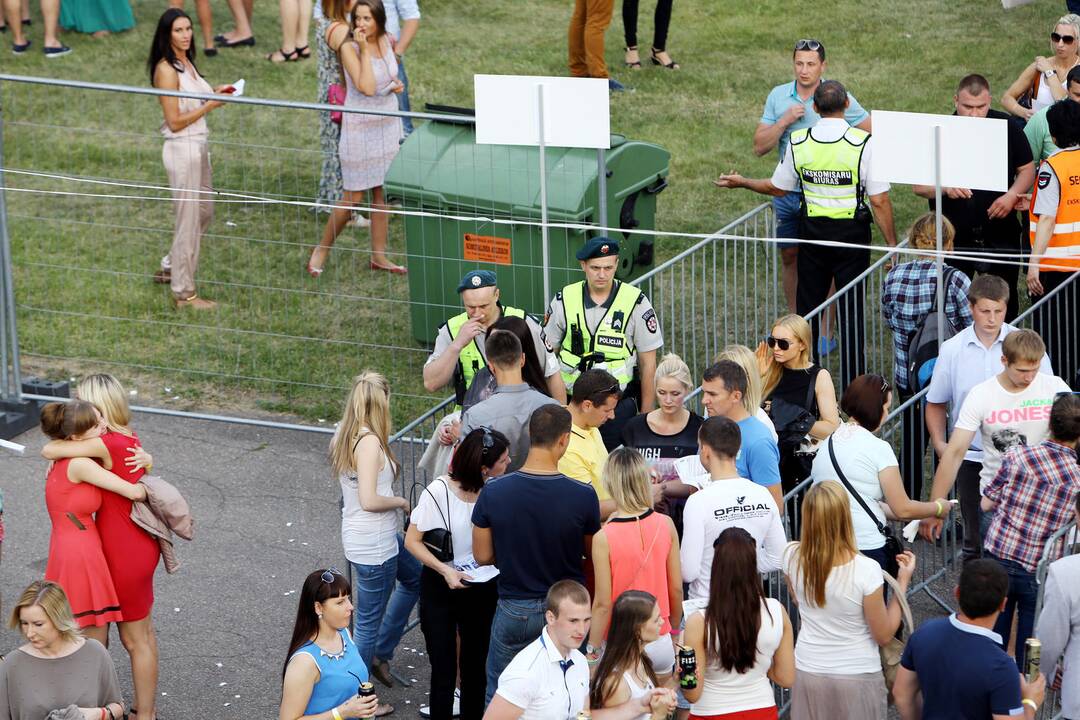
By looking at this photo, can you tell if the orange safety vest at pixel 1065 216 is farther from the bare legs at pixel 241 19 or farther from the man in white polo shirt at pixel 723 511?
the bare legs at pixel 241 19

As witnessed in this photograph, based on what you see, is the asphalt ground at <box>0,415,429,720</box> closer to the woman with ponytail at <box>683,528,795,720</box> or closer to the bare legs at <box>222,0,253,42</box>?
the woman with ponytail at <box>683,528,795,720</box>

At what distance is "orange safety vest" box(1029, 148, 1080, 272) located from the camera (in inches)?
340

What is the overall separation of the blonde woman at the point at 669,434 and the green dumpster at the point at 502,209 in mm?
2566

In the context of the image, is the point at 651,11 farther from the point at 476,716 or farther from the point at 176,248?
the point at 476,716

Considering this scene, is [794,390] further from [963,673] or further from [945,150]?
[963,673]

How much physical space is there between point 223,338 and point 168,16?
219cm

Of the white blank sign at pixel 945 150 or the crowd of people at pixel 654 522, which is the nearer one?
the crowd of people at pixel 654 522

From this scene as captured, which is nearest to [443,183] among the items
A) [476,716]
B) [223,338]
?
[223,338]

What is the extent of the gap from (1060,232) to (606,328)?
2718 millimetres

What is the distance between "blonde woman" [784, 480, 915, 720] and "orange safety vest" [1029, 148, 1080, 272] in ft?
10.7

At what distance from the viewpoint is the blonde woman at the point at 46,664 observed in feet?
19.3

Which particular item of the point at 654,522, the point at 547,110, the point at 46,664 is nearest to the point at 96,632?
the point at 46,664

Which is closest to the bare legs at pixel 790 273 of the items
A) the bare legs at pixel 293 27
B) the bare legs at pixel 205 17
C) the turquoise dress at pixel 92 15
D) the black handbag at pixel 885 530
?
the black handbag at pixel 885 530

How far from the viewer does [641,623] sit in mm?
5602
